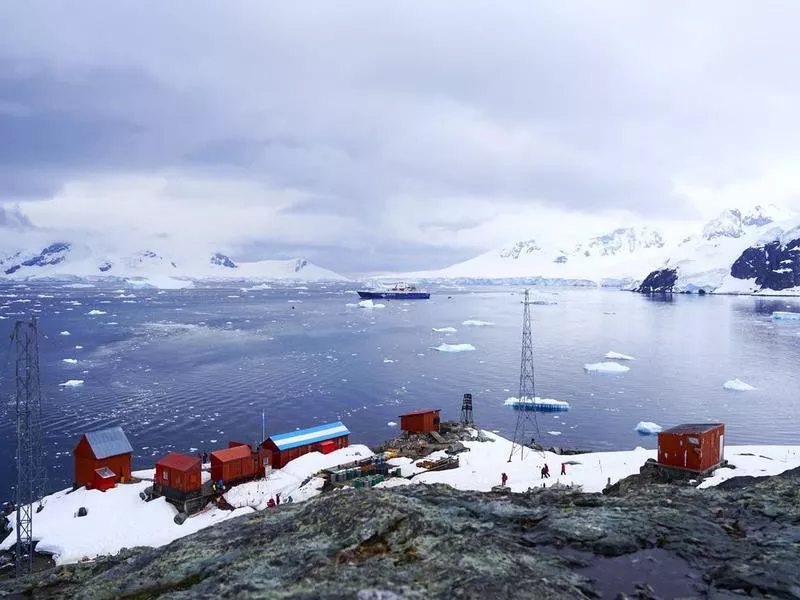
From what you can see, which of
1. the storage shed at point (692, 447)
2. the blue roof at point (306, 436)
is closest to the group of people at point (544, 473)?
the storage shed at point (692, 447)

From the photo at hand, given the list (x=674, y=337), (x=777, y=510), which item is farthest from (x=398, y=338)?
(x=777, y=510)

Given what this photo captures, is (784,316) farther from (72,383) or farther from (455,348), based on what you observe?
(72,383)

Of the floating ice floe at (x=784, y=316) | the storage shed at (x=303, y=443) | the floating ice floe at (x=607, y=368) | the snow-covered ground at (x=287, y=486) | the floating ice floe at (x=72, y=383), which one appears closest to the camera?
the snow-covered ground at (x=287, y=486)

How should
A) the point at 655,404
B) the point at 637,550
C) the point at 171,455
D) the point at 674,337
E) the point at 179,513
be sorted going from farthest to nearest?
1. the point at 674,337
2. the point at 655,404
3. the point at 171,455
4. the point at 179,513
5. the point at 637,550

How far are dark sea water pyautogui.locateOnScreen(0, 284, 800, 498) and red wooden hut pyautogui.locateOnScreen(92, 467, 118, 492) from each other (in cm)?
624

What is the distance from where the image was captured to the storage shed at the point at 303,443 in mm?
38844

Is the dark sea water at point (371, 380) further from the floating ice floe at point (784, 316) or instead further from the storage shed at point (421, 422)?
the floating ice floe at point (784, 316)

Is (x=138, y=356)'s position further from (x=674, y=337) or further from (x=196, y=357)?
(x=674, y=337)

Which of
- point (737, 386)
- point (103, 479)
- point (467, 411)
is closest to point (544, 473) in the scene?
point (467, 411)

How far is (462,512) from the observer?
9094mm

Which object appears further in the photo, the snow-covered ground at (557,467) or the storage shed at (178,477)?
the storage shed at (178,477)

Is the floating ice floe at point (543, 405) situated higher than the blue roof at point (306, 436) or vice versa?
the blue roof at point (306, 436)

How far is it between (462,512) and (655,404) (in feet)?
186

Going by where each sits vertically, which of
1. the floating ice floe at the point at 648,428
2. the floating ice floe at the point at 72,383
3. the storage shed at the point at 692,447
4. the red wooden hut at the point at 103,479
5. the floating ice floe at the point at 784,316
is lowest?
the floating ice floe at the point at 648,428
